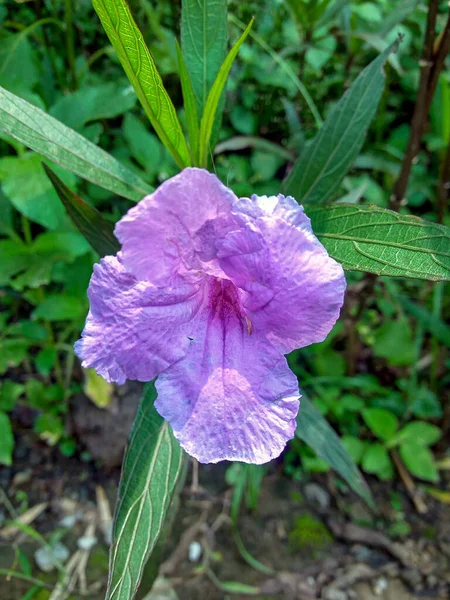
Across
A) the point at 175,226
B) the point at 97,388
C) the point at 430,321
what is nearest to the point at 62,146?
the point at 175,226

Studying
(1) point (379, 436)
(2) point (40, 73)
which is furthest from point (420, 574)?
(2) point (40, 73)

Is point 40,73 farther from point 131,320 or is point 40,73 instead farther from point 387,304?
point 387,304

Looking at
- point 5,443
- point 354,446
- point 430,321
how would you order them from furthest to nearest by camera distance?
point 354,446, point 430,321, point 5,443

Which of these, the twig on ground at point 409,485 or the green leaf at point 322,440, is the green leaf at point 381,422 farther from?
the green leaf at point 322,440

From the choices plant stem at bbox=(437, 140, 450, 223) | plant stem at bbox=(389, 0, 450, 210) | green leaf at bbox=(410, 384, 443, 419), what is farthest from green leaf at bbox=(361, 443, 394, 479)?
plant stem at bbox=(389, 0, 450, 210)

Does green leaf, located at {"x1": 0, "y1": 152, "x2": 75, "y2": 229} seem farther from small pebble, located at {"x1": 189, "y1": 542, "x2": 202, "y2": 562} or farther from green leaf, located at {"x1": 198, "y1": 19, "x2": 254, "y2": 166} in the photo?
small pebble, located at {"x1": 189, "y1": 542, "x2": 202, "y2": 562}

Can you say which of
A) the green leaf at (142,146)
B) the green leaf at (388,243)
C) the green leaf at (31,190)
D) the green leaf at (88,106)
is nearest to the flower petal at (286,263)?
the green leaf at (388,243)

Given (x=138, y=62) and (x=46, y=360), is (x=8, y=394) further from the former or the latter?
(x=138, y=62)
